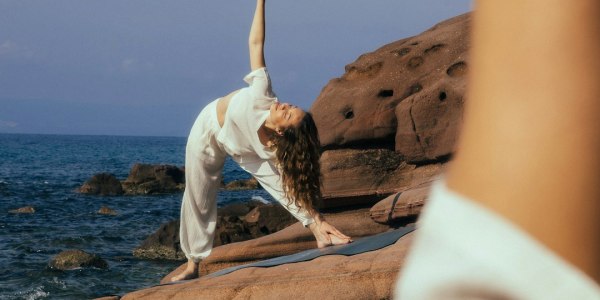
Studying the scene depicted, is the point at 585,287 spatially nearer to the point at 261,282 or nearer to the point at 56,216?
the point at 261,282

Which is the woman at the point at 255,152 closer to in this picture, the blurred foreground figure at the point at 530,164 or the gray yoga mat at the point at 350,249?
the gray yoga mat at the point at 350,249

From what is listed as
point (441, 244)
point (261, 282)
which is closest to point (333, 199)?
point (261, 282)

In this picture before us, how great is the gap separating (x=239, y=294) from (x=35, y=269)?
412 inches

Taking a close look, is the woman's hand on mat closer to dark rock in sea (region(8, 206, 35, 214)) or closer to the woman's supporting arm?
the woman's supporting arm

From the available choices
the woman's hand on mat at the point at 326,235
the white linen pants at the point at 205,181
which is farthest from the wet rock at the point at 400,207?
the white linen pants at the point at 205,181

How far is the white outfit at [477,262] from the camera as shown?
0.34 metres

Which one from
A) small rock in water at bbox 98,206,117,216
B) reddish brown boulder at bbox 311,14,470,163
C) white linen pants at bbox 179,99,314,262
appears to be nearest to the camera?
white linen pants at bbox 179,99,314,262

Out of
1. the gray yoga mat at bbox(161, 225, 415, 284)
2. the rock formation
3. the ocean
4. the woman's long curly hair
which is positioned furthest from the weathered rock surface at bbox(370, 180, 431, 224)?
the ocean

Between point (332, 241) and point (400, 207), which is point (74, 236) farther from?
point (332, 241)

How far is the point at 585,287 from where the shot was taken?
0.34 m

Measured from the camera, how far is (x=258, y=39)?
7.36 m

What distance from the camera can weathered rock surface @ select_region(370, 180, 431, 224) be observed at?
9828 millimetres

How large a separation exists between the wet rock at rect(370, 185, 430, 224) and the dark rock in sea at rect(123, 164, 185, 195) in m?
27.0

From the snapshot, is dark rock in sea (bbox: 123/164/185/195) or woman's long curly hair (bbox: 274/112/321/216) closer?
woman's long curly hair (bbox: 274/112/321/216)
